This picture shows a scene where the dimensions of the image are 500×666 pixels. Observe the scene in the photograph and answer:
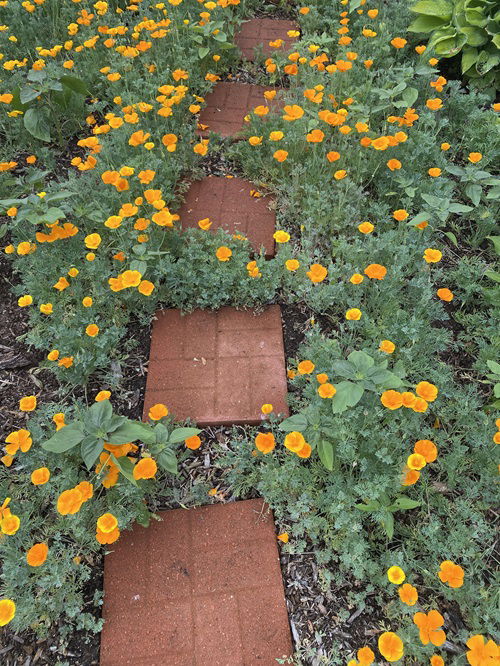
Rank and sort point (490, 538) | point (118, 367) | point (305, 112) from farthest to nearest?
point (305, 112) → point (118, 367) → point (490, 538)

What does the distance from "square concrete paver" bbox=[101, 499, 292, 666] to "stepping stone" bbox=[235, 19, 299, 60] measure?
407cm

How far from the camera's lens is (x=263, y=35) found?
4855mm

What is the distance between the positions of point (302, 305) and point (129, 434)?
136 centimetres

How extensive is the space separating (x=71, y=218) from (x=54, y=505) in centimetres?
184

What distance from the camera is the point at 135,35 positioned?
3613mm

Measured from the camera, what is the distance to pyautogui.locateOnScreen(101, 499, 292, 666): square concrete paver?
1811 millimetres

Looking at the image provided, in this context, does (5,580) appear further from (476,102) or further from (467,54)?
(467,54)

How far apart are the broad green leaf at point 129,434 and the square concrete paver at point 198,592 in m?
0.41

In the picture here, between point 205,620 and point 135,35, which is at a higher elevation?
point 135,35

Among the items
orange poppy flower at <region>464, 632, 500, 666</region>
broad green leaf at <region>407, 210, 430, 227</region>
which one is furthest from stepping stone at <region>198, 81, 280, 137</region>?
orange poppy flower at <region>464, 632, 500, 666</region>

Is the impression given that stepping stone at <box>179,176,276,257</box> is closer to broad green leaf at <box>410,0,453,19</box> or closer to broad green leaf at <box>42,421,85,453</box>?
broad green leaf at <box>42,421,85,453</box>

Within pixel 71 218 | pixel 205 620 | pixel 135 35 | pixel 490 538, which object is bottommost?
pixel 205 620

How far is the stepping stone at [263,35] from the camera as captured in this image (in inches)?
182

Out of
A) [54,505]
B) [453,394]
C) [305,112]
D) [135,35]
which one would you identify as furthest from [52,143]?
[453,394]
